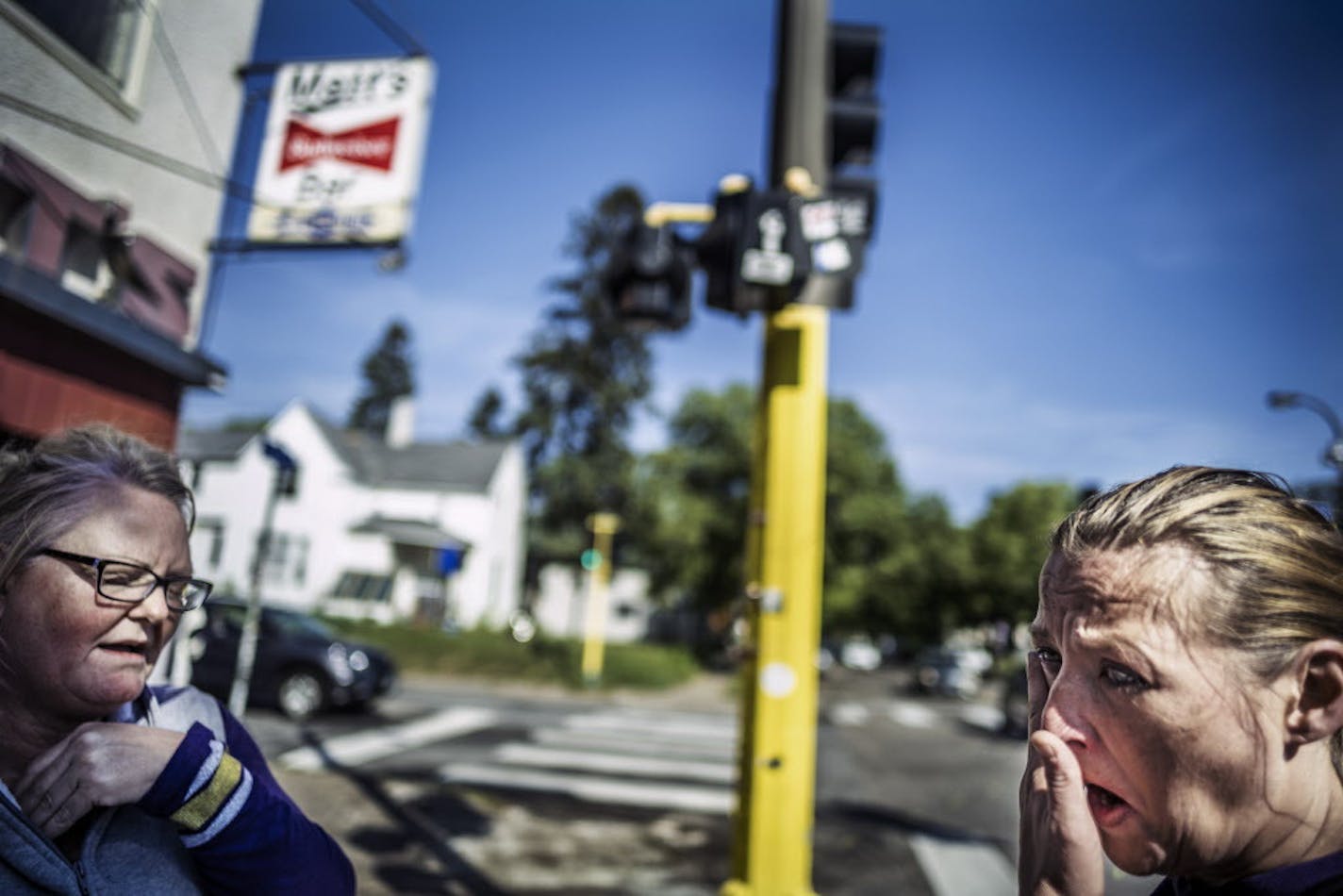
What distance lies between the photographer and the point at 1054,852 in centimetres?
76

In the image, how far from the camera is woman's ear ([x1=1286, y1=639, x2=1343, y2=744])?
738 mm

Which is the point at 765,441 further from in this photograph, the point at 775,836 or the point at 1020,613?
the point at 1020,613

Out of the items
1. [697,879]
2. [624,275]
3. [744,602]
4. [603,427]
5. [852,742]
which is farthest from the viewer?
[603,427]

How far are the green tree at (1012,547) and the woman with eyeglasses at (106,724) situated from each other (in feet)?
4.28

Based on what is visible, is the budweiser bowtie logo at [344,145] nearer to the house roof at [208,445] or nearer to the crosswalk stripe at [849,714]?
the house roof at [208,445]

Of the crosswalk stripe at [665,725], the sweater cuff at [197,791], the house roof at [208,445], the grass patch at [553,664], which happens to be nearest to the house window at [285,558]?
the house roof at [208,445]

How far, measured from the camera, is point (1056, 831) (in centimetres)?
76

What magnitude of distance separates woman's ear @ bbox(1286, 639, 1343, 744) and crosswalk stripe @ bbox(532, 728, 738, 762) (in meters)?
10.1

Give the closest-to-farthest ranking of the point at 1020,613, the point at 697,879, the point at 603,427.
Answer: the point at 1020,613, the point at 697,879, the point at 603,427

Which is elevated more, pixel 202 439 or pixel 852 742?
pixel 202 439

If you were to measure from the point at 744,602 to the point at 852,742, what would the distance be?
34.0 feet

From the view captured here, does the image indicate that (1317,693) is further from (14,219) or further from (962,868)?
(962,868)

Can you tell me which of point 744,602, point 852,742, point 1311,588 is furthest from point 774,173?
point 852,742

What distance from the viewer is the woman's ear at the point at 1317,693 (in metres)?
0.74
